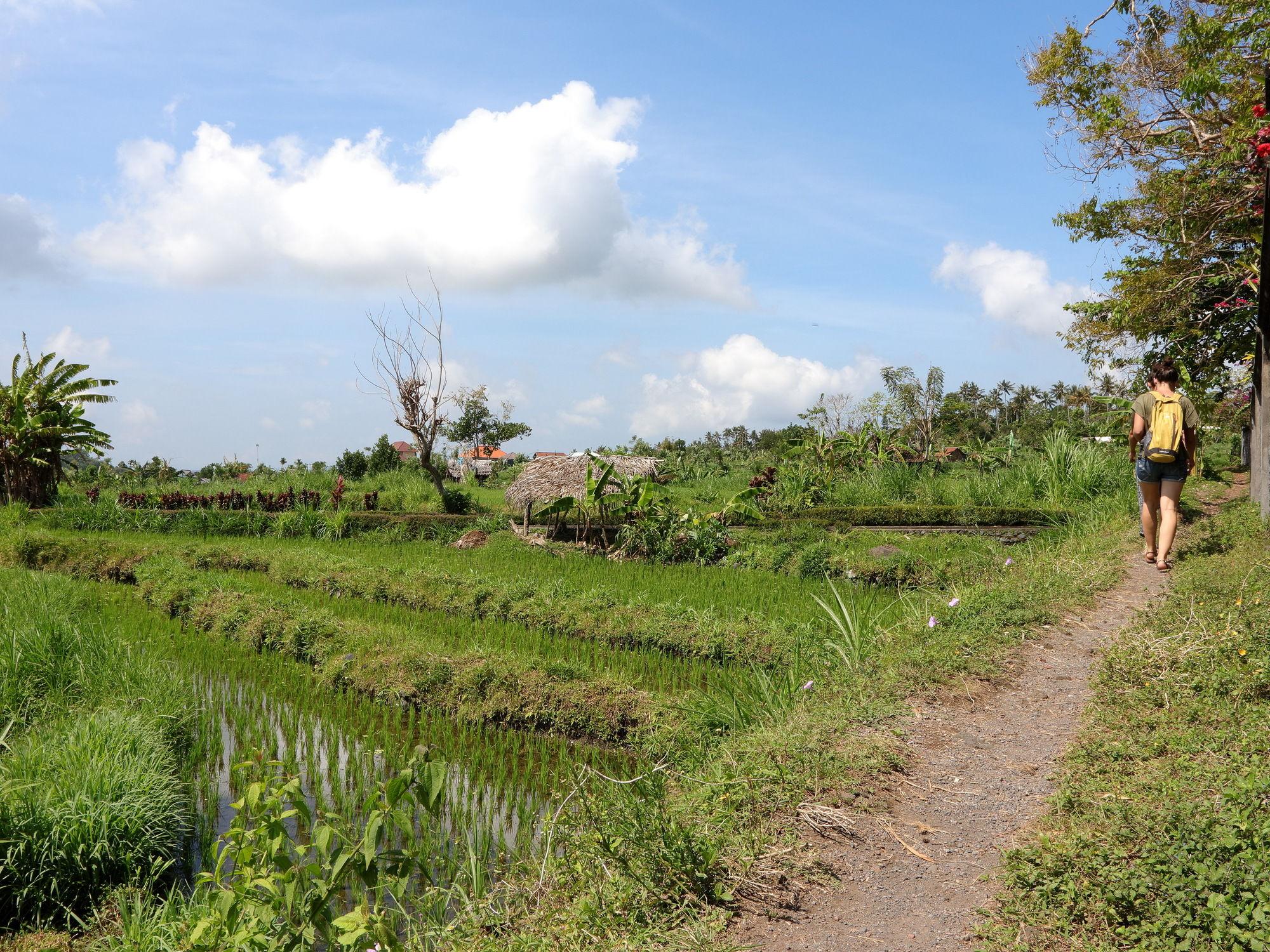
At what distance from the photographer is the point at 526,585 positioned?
29.0 ft

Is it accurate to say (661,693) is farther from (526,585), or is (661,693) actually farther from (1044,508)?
(1044,508)

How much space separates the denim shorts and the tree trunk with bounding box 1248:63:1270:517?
2313 mm

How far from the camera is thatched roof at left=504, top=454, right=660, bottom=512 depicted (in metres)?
13.8

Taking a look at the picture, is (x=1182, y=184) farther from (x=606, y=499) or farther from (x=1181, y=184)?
(x=606, y=499)

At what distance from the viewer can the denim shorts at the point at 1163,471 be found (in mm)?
6527

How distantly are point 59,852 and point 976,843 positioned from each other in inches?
139

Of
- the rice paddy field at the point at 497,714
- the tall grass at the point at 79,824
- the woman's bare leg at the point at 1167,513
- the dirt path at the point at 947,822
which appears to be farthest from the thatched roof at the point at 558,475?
the tall grass at the point at 79,824

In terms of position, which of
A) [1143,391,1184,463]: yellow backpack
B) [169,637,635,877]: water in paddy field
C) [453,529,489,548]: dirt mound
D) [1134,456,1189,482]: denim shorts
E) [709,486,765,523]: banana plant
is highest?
[1143,391,1184,463]: yellow backpack

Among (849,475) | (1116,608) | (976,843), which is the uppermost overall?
(849,475)

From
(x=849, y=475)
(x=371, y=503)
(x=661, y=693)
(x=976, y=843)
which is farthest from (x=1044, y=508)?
(x=371, y=503)

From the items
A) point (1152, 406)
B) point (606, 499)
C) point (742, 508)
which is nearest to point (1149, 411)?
point (1152, 406)

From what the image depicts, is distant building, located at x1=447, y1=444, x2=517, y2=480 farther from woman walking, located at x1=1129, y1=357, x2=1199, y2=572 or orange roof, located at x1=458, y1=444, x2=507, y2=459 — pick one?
woman walking, located at x1=1129, y1=357, x2=1199, y2=572

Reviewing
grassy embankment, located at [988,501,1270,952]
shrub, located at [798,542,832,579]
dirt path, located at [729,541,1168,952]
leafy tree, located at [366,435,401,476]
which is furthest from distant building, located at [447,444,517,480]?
grassy embankment, located at [988,501,1270,952]

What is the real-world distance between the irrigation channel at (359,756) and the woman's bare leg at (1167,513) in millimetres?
4681
